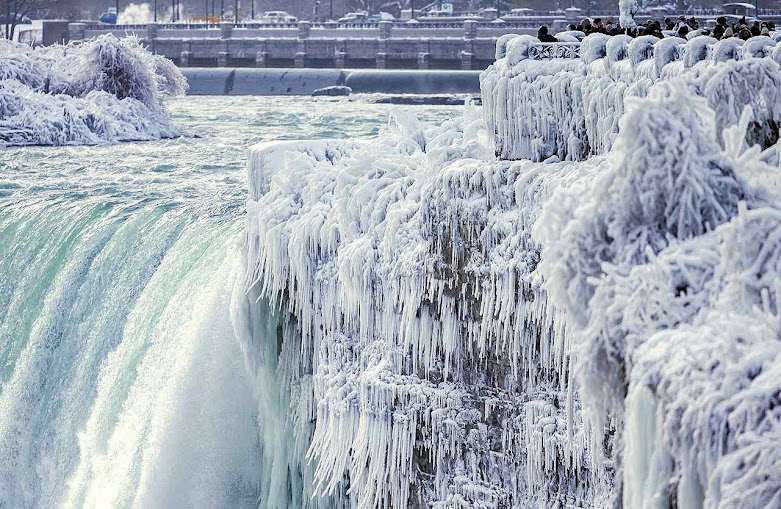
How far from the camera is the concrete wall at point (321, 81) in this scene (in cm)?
4153

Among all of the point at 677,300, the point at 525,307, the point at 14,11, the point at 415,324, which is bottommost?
the point at 415,324

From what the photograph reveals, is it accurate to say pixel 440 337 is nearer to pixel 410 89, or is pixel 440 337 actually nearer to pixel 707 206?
pixel 707 206

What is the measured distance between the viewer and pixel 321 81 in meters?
46.8

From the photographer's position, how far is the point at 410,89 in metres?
41.7

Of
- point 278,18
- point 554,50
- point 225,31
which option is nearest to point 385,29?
point 225,31

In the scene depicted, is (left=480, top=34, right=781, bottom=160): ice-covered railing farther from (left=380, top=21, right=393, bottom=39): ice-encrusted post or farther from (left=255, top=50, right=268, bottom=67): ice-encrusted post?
(left=255, top=50, right=268, bottom=67): ice-encrusted post

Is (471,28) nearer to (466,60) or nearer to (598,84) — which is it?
(466,60)

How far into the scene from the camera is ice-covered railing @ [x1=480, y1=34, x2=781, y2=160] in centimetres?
758

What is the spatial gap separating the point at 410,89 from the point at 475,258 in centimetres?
3334

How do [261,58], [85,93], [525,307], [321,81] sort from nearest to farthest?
[525,307] < [85,93] < [321,81] < [261,58]

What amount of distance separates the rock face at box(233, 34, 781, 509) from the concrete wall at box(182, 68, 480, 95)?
29597 mm

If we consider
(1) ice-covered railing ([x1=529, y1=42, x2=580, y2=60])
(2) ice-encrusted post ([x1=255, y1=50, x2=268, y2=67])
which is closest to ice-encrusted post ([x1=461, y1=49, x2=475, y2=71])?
(2) ice-encrusted post ([x1=255, y1=50, x2=268, y2=67])

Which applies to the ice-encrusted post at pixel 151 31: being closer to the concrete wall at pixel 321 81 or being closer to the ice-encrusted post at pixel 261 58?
the ice-encrusted post at pixel 261 58

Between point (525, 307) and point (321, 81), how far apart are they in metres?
39.0
